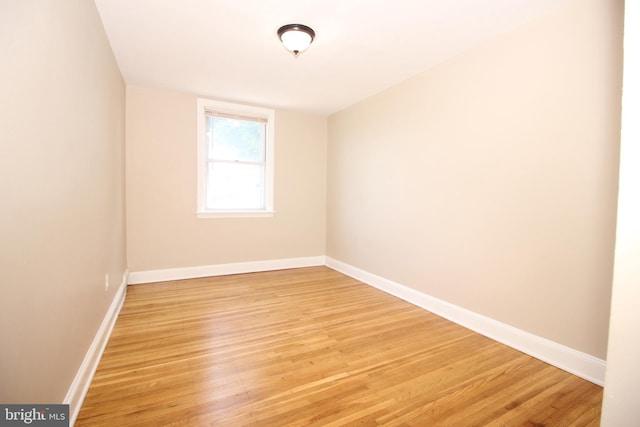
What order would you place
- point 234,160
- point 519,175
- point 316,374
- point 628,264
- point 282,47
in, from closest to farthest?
point 628,264 → point 316,374 → point 519,175 → point 282,47 → point 234,160

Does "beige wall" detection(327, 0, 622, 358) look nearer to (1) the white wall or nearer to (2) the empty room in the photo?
(2) the empty room

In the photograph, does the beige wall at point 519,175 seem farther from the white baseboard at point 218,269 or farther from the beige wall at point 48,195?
the beige wall at point 48,195

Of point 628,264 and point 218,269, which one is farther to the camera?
point 218,269

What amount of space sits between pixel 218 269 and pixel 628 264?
4076mm

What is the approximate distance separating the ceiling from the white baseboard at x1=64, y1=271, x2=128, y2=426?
2.33m

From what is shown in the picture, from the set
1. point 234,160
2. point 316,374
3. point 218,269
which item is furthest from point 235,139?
point 316,374

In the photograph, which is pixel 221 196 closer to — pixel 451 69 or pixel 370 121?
pixel 370 121

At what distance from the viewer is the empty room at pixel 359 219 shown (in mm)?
1161

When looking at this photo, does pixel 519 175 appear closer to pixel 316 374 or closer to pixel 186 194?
pixel 316 374

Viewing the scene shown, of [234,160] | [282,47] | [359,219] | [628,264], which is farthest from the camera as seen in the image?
[234,160]

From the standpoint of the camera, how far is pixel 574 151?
74.0 inches

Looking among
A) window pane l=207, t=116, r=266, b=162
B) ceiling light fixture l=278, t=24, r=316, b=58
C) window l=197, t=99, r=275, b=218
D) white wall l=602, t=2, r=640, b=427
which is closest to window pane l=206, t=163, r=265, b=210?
window l=197, t=99, r=275, b=218

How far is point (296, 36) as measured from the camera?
225 cm

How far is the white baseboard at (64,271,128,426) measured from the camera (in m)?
1.39
